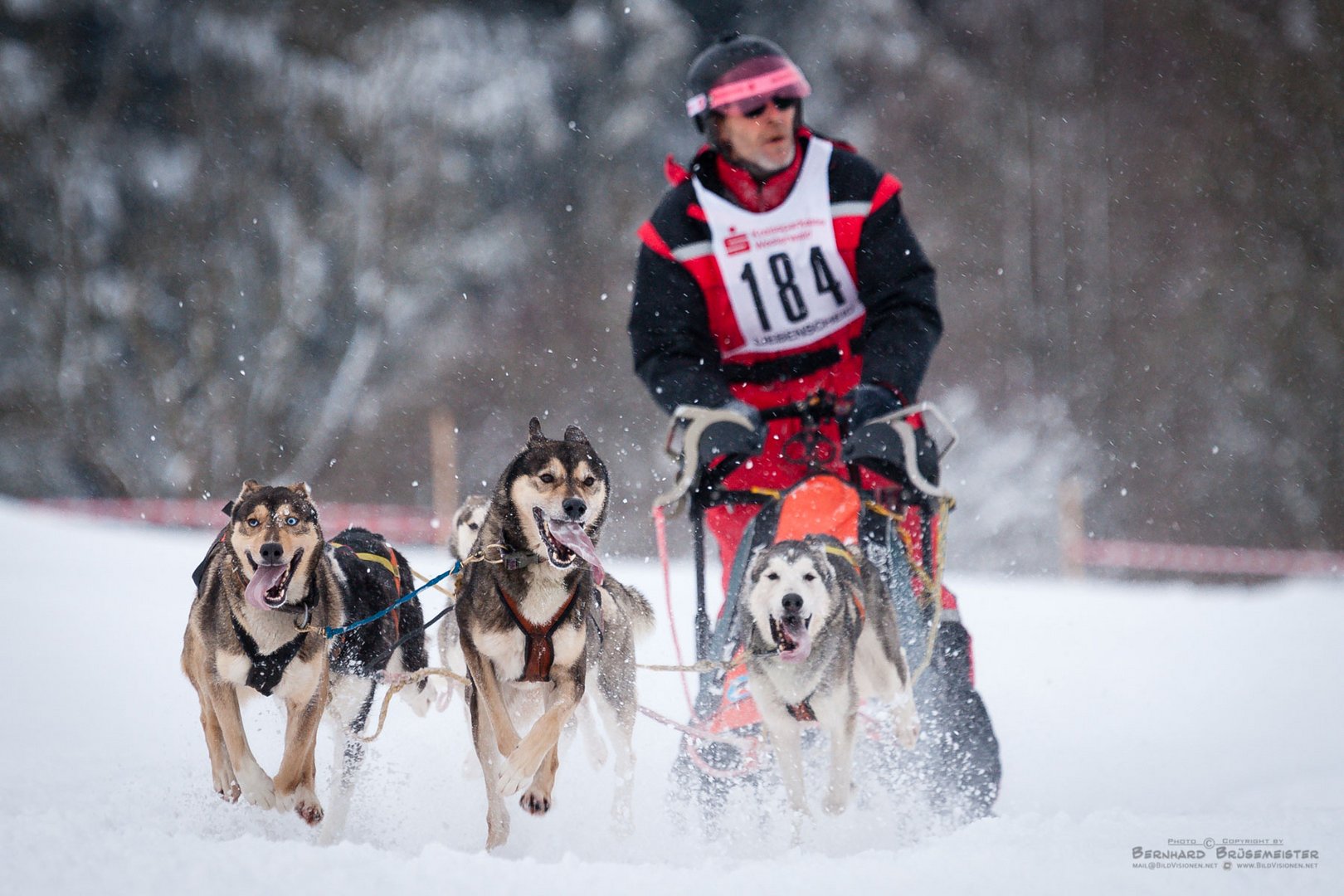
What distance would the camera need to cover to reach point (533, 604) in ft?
9.73

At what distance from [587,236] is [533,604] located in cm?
1732

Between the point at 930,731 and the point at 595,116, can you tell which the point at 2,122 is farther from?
the point at 930,731

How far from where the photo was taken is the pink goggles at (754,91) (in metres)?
3.08

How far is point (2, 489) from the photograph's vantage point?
17.8m

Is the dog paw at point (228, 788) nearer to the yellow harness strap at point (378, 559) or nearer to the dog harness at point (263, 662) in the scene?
the dog harness at point (263, 662)

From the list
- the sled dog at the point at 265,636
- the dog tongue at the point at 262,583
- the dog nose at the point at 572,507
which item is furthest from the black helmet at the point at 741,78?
the dog tongue at the point at 262,583

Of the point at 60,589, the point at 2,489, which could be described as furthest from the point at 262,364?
the point at 60,589

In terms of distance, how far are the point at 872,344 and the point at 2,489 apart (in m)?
17.4

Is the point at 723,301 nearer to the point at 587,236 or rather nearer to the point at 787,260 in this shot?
the point at 787,260

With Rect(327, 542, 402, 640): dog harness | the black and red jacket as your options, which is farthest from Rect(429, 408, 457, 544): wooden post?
the black and red jacket

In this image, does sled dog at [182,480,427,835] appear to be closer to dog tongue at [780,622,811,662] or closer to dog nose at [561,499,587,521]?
dog nose at [561,499,587,521]

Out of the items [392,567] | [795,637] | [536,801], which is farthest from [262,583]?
[795,637]

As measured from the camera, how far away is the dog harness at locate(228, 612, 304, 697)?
2910 mm

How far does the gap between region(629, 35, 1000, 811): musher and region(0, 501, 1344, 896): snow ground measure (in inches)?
29.2
